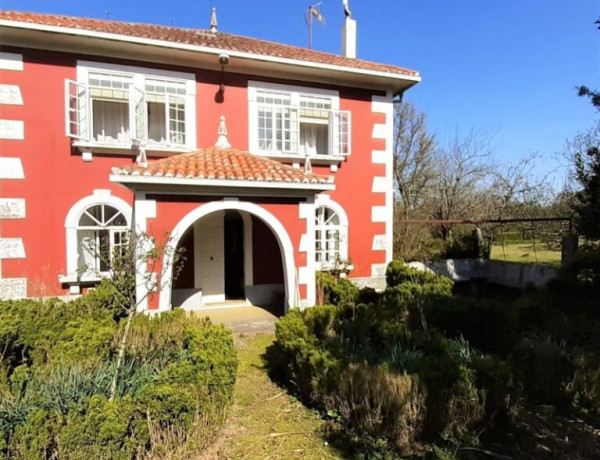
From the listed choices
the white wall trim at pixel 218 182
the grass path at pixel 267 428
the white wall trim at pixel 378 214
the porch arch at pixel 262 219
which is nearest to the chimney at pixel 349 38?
the white wall trim at pixel 378 214

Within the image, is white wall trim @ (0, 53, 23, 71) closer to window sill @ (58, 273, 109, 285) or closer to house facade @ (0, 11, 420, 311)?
house facade @ (0, 11, 420, 311)

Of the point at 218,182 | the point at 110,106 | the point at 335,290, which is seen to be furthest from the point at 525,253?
the point at 110,106

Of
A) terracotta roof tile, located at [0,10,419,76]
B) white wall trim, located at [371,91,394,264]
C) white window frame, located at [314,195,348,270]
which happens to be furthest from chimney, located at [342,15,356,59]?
white window frame, located at [314,195,348,270]

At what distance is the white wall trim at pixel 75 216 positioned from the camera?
9211 mm

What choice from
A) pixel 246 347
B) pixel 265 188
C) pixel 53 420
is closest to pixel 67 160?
pixel 265 188

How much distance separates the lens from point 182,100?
10.2 meters

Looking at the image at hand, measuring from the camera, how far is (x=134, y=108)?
9.31 meters

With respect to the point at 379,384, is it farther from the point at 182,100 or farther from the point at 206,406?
the point at 182,100

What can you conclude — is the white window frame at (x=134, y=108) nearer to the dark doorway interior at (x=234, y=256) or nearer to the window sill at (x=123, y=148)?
the window sill at (x=123, y=148)

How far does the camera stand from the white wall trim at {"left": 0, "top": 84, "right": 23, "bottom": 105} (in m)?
8.68

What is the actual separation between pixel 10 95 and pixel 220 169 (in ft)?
17.0

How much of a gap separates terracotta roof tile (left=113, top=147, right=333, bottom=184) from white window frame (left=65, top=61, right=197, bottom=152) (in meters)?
0.95

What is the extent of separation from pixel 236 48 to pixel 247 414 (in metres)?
9.18

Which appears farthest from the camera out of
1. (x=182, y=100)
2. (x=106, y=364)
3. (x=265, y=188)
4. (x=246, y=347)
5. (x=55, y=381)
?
(x=182, y=100)
